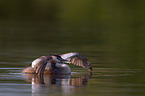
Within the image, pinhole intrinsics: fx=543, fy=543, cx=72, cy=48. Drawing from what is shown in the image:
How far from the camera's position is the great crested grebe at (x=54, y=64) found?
1227 cm

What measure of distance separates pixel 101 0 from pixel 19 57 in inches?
1426

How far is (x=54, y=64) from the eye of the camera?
13.1 m

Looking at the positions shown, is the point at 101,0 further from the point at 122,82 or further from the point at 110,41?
the point at 122,82

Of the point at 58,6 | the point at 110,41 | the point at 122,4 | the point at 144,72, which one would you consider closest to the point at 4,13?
the point at 58,6

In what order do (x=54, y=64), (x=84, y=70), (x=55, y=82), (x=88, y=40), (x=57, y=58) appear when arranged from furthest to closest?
1. (x=88, y=40)
2. (x=84, y=70)
3. (x=54, y=64)
4. (x=57, y=58)
5. (x=55, y=82)

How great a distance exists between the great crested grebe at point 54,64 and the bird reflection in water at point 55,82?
0.18m

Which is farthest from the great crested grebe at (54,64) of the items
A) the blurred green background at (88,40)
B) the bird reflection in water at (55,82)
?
the blurred green background at (88,40)

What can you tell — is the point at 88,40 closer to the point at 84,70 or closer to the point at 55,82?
the point at 84,70

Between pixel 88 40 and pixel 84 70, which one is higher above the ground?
pixel 88 40

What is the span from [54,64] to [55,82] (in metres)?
1.46

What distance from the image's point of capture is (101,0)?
51781 mm

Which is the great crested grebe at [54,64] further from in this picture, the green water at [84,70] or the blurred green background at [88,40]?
the blurred green background at [88,40]

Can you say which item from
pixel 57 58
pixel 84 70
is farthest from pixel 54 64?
pixel 84 70

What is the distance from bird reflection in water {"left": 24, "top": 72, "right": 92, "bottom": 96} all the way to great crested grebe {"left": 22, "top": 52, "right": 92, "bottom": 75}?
184 mm
